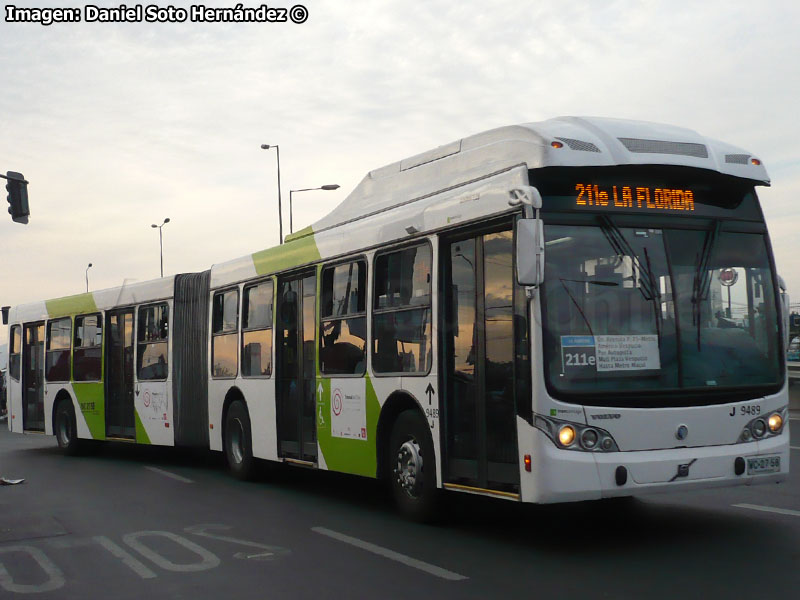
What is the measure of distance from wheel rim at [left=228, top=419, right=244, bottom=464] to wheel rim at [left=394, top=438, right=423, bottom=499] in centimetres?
463

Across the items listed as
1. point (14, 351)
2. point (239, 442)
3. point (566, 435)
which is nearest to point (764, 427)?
point (566, 435)

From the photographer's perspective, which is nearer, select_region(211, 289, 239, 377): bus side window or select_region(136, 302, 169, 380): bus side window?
select_region(211, 289, 239, 377): bus side window

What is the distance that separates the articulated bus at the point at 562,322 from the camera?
786 centimetres

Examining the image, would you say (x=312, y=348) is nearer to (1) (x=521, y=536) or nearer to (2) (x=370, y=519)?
(2) (x=370, y=519)

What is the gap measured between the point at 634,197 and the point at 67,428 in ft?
45.9

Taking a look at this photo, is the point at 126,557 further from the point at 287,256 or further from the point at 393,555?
the point at 287,256

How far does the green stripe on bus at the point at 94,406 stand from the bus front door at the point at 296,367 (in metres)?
6.58

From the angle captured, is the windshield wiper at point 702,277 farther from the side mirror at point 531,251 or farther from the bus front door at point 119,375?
the bus front door at point 119,375

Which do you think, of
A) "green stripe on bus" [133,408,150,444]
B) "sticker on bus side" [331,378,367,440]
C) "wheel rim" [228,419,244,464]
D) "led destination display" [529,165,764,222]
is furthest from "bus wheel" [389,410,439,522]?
"green stripe on bus" [133,408,150,444]

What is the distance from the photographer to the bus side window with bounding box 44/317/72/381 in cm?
1945

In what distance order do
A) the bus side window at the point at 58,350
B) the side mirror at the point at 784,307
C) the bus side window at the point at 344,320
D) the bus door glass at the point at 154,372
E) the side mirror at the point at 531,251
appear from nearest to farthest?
the side mirror at the point at 531,251 → the side mirror at the point at 784,307 → the bus side window at the point at 344,320 → the bus door glass at the point at 154,372 → the bus side window at the point at 58,350

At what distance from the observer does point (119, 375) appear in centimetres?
1797

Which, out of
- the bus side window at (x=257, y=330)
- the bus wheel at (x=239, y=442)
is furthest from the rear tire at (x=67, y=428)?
the bus side window at (x=257, y=330)

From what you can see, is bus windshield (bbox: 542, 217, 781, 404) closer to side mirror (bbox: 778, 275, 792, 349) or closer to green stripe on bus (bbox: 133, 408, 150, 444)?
side mirror (bbox: 778, 275, 792, 349)
